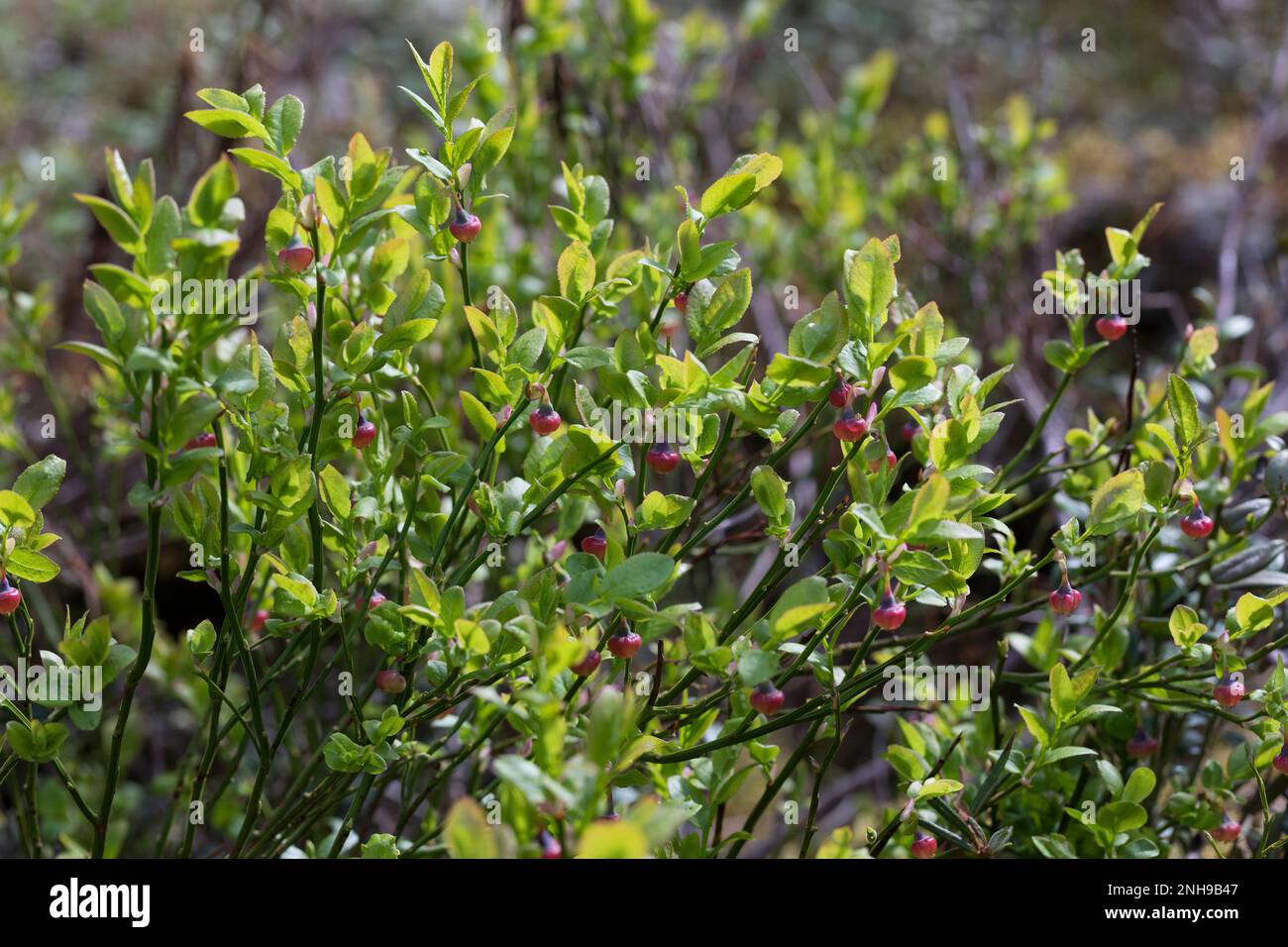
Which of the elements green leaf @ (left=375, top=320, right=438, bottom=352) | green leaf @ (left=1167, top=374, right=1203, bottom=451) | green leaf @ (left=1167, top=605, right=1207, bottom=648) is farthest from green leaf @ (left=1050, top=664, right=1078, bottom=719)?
green leaf @ (left=375, top=320, right=438, bottom=352)

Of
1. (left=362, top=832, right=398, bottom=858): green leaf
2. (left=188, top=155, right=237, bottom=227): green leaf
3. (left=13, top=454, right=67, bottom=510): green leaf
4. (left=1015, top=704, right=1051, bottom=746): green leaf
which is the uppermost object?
(left=188, top=155, right=237, bottom=227): green leaf

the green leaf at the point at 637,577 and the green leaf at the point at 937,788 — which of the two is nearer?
the green leaf at the point at 637,577

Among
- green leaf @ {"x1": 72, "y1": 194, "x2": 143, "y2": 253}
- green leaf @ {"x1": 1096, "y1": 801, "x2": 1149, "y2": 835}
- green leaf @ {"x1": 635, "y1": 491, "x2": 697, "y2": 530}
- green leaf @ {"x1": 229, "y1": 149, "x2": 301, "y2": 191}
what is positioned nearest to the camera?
green leaf @ {"x1": 72, "y1": 194, "x2": 143, "y2": 253}

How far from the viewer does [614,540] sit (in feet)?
2.64

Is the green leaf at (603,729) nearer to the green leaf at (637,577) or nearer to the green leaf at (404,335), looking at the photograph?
the green leaf at (637,577)

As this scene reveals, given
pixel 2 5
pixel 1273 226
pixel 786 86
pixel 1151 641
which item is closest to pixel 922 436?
pixel 1151 641

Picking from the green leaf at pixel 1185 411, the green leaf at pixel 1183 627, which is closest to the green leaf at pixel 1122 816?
the green leaf at pixel 1183 627

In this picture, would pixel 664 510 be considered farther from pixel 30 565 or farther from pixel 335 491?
pixel 30 565

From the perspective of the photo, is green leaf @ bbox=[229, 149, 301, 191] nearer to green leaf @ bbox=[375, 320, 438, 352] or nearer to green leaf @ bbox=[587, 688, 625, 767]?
green leaf @ bbox=[375, 320, 438, 352]

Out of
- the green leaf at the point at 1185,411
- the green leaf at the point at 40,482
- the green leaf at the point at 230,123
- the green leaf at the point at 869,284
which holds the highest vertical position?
the green leaf at the point at 230,123

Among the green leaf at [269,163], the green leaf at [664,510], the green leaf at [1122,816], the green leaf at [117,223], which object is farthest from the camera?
the green leaf at [1122,816]

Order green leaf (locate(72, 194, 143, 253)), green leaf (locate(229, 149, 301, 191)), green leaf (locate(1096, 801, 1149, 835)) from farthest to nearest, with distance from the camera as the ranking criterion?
green leaf (locate(1096, 801, 1149, 835)), green leaf (locate(229, 149, 301, 191)), green leaf (locate(72, 194, 143, 253))

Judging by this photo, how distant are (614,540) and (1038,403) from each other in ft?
5.10

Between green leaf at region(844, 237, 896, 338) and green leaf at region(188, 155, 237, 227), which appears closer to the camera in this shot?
green leaf at region(188, 155, 237, 227)
